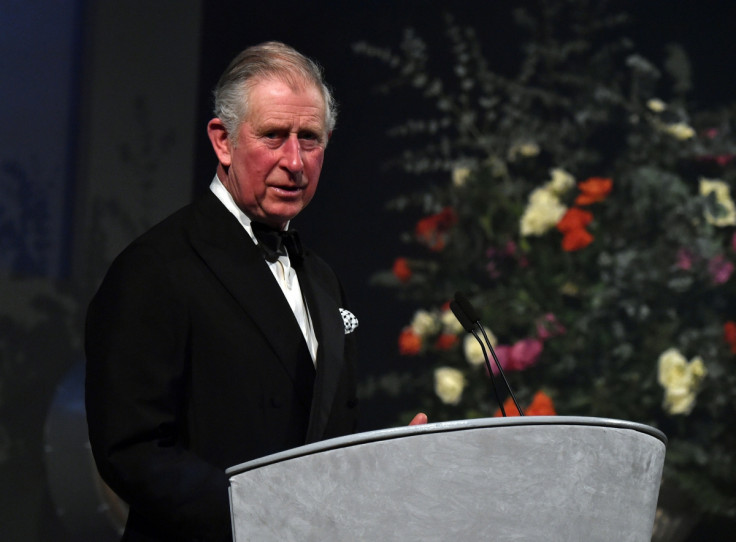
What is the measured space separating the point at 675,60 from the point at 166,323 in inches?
68.1

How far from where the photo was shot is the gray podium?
804 millimetres

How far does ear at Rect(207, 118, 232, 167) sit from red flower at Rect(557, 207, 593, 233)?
4.07 feet

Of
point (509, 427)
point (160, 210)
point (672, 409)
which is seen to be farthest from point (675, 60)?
point (509, 427)

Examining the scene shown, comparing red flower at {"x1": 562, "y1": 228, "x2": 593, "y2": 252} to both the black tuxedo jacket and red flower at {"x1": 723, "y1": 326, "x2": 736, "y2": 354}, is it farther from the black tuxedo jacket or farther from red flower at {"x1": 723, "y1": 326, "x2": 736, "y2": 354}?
the black tuxedo jacket

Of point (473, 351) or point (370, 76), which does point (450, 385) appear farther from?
point (370, 76)

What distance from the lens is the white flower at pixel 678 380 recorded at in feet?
7.37

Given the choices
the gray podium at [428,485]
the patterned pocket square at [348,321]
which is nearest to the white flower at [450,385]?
the patterned pocket square at [348,321]

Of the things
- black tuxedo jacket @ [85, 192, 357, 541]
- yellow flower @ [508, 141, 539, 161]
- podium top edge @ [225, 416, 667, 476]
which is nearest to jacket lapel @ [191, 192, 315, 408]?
black tuxedo jacket @ [85, 192, 357, 541]

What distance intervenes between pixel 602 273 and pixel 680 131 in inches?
14.0

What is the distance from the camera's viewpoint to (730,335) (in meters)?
2.32

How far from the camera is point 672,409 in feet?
7.38

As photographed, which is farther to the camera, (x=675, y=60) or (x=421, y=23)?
(x=421, y=23)

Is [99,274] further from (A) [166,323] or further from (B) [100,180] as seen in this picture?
(A) [166,323]

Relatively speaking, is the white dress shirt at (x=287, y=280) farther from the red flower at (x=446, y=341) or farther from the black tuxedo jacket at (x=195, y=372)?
the red flower at (x=446, y=341)
